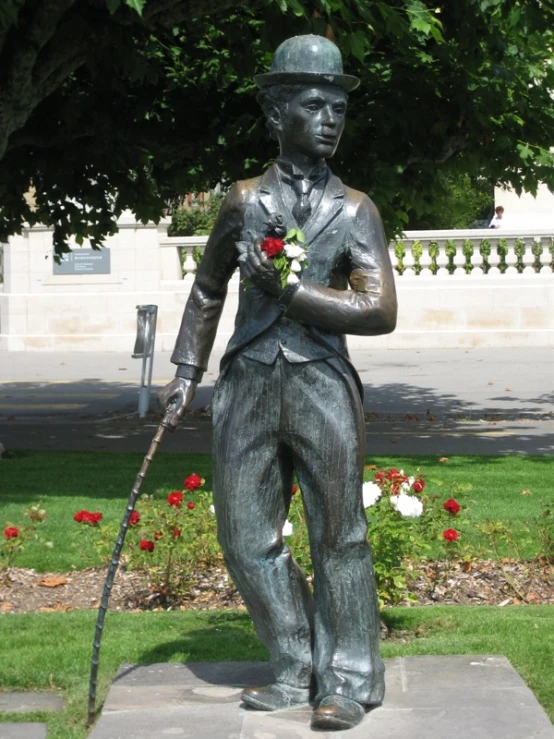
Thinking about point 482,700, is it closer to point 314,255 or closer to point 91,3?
point 314,255

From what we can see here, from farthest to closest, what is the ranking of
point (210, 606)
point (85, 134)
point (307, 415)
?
point (85, 134)
point (210, 606)
point (307, 415)

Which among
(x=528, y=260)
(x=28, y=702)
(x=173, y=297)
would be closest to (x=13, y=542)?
(x=28, y=702)

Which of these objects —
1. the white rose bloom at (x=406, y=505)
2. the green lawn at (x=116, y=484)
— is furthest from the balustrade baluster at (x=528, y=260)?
the white rose bloom at (x=406, y=505)

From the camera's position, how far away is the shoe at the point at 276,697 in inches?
198

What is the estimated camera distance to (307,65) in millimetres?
4910

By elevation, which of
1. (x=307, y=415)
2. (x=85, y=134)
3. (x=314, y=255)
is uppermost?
(x=85, y=134)

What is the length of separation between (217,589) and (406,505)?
1.42m

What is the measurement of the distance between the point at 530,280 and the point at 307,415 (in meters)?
20.5

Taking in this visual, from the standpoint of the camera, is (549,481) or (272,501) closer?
(272,501)

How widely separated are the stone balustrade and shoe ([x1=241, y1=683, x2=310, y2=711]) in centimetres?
2054

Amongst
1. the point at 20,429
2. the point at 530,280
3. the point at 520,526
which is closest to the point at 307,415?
the point at 520,526

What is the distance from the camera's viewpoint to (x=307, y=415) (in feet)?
16.2

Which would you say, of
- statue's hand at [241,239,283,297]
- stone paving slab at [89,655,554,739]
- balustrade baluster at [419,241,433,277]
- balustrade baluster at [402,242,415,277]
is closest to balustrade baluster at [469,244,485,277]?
balustrade baluster at [419,241,433,277]

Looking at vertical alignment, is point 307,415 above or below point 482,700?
above
